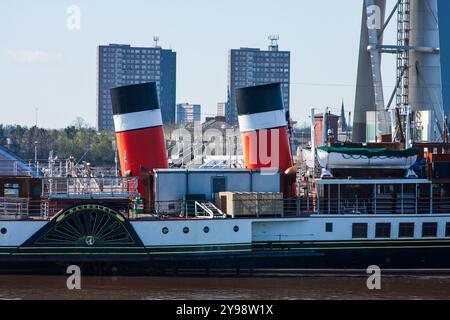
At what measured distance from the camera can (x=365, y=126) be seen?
5975 cm

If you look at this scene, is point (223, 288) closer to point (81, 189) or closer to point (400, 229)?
point (81, 189)

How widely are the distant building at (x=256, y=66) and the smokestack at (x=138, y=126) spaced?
411 feet

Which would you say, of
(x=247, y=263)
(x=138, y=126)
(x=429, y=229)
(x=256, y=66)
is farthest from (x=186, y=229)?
(x=256, y=66)

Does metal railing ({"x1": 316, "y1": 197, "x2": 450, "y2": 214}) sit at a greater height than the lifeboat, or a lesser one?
lesser

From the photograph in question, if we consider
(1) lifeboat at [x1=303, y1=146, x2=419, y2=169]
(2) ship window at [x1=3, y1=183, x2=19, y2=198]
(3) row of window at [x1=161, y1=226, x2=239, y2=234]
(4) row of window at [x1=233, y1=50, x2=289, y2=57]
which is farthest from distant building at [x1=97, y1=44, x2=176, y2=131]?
(3) row of window at [x1=161, y1=226, x2=239, y2=234]

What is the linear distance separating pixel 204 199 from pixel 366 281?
5694 mm

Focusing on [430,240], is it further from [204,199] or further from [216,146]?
[216,146]

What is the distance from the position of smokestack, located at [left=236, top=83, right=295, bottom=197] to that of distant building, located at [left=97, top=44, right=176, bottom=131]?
108 m

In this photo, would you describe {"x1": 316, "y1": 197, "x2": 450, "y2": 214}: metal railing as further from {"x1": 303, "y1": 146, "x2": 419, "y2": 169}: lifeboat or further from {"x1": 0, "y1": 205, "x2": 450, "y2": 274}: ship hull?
{"x1": 303, "y1": 146, "x2": 419, "y2": 169}: lifeboat

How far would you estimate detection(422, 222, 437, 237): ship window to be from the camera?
1411 inches

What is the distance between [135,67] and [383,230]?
121m

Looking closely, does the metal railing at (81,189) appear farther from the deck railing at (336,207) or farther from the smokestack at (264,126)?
the smokestack at (264,126)

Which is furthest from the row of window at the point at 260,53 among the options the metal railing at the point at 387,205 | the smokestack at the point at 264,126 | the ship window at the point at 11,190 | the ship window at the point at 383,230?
the ship window at the point at 383,230

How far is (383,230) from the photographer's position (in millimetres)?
35688
